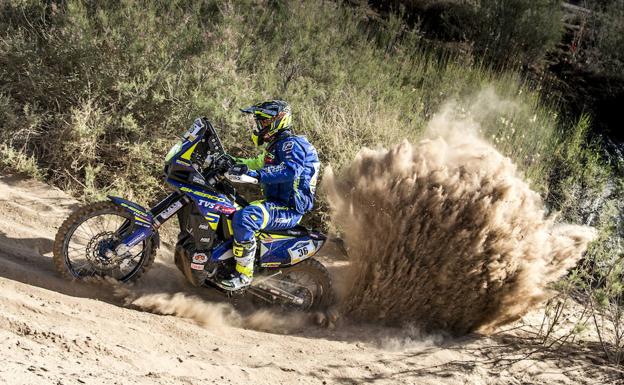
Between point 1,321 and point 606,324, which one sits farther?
point 606,324

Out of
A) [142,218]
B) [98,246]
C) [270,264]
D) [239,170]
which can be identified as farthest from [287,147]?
[98,246]

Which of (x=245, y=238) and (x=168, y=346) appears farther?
(x=245, y=238)

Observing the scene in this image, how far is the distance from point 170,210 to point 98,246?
68 cm

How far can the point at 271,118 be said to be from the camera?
18.6ft

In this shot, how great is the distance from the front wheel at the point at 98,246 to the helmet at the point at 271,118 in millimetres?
1375

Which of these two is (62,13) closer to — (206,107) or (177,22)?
(177,22)

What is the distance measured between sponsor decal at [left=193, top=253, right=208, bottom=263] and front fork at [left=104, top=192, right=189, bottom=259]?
39 centimetres

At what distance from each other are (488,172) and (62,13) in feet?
18.5

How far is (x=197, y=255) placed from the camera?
223 inches

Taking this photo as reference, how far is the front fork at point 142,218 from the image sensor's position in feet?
17.7

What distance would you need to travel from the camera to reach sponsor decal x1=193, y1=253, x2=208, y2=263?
5.65 metres

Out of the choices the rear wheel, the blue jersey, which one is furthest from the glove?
the rear wheel

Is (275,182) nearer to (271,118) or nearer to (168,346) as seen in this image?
(271,118)

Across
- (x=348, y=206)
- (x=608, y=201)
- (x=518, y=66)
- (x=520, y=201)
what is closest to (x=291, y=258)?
(x=348, y=206)
